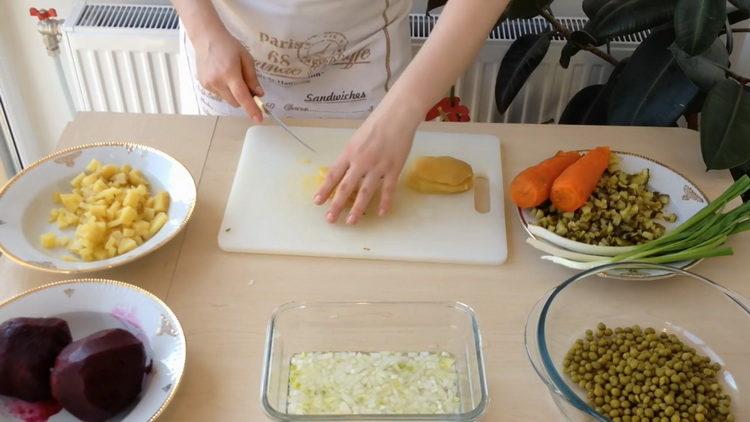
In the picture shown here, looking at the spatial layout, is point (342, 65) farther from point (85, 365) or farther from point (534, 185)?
point (85, 365)

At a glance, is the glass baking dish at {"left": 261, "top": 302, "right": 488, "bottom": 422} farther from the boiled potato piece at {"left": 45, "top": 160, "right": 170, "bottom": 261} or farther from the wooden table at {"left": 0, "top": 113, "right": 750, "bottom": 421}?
the boiled potato piece at {"left": 45, "top": 160, "right": 170, "bottom": 261}

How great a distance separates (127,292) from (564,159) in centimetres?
66

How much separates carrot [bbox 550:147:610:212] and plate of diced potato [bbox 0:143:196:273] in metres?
0.53

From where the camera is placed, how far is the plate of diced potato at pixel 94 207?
3.30ft

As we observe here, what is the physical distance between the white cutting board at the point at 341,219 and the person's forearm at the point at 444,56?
0.15m

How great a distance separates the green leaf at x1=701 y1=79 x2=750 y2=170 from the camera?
1.19 meters

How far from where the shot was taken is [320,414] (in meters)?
0.78

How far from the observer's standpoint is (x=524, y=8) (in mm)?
1662

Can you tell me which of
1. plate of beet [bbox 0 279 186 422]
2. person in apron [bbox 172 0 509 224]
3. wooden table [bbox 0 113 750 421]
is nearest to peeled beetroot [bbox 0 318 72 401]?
plate of beet [bbox 0 279 186 422]

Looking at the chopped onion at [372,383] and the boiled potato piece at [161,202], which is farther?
the boiled potato piece at [161,202]

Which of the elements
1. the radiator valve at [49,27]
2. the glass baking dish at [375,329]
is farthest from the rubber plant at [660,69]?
the radiator valve at [49,27]

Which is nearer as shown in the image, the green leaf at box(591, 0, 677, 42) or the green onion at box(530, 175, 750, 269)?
the green onion at box(530, 175, 750, 269)

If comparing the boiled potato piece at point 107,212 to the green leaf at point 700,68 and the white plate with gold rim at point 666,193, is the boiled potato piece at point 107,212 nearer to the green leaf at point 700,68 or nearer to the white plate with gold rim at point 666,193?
the white plate with gold rim at point 666,193

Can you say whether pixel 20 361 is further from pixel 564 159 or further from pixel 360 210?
pixel 564 159
